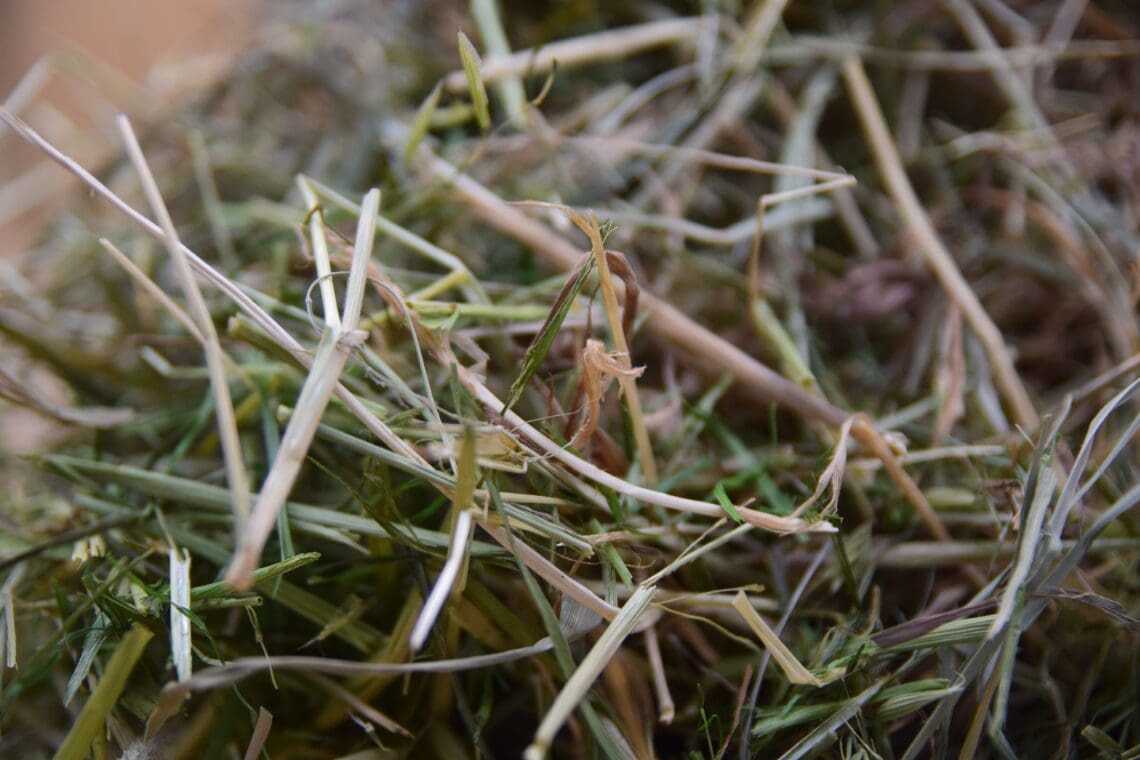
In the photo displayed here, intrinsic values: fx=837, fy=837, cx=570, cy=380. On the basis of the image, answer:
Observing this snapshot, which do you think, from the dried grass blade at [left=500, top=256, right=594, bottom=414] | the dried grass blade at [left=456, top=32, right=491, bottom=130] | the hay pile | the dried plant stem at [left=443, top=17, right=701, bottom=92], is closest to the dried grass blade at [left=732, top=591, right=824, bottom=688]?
the hay pile

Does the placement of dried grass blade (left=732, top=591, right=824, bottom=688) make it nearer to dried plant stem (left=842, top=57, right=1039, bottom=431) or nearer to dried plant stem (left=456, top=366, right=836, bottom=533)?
dried plant stem (left=456, top=366, right=836, bottom=533)

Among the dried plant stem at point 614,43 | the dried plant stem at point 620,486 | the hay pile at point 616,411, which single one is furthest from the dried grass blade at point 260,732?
the dried plant stem at point 614,43

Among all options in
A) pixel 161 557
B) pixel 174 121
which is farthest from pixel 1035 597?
pixel 174 121

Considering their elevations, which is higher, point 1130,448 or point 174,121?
point 174,121

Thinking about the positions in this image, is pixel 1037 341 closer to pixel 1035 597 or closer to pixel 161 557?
pixel 1035 597

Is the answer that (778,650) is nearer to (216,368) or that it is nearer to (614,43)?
(216,368)

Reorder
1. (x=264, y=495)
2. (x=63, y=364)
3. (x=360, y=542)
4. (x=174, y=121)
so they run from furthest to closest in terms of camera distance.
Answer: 1. (x=174, y=121)
2. (x=63, y=364)
3. (x=360, y=542)
4. (x=264, y=495)

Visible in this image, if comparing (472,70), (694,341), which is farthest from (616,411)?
(472,70)
